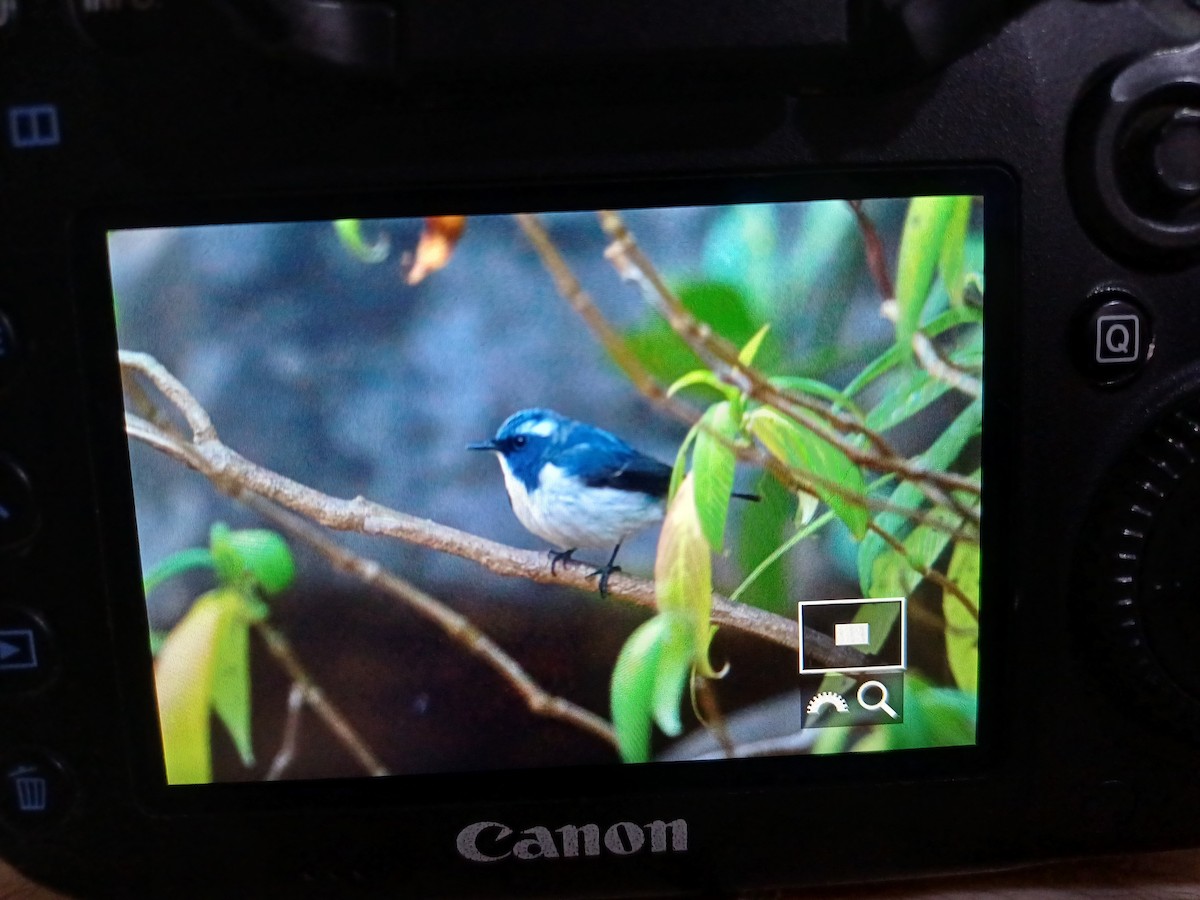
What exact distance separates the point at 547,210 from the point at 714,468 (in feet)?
0.41

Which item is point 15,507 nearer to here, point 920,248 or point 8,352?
point 8,352

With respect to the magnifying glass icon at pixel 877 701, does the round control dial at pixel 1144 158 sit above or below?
above

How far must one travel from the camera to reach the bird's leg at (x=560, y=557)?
1.43 ft

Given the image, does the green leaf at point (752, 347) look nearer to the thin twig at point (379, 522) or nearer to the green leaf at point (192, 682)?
the thin twig at point (379, 522)

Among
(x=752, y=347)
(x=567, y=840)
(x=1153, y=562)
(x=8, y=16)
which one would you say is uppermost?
(x=8, y=16)

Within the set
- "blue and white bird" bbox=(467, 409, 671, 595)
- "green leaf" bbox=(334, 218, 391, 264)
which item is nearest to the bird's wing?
"blue and white bird" bbox=(467, 409, 671, 595)

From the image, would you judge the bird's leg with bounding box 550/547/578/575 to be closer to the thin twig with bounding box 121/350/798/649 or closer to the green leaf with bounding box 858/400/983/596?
the thin twig with bounding box 121/350/798/649

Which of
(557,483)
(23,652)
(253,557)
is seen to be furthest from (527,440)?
(23,652)

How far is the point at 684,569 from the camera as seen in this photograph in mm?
438

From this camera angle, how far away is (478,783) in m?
0.45

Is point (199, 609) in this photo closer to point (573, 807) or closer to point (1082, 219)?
point (573, 807)

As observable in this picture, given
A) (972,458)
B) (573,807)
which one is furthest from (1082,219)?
(573,807)

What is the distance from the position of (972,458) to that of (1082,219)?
106mm

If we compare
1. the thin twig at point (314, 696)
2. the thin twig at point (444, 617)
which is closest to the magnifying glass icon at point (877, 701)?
the thin twig at point (444, 617)
